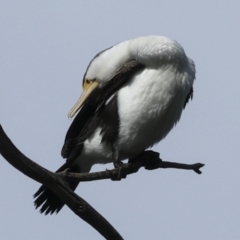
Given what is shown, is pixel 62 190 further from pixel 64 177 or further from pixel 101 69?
pixel 101 69

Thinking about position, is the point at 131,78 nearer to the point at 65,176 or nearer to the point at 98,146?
the point at 98,146

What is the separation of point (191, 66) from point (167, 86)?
35 centimetres

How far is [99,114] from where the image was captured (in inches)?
283

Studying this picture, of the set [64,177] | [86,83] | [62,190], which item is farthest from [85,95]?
[62,190]

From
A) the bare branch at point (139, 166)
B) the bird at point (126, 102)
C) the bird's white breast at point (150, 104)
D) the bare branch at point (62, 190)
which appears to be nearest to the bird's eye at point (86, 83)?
the bird at point (126, 102)

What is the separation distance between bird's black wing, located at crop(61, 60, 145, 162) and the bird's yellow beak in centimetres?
4

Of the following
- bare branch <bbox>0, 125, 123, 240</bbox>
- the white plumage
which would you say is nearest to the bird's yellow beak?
the white plumage

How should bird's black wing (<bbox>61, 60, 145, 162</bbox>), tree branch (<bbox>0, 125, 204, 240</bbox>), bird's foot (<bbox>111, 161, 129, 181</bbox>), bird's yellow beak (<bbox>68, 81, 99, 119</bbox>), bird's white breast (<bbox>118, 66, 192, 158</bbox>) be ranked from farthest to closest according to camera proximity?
1. bird's yellow beak (<bbox>68, 81, 99, 119</bbox>)
2. bird's black wing (<bbox>61, 60, 145, 162</bbox>)
3. bird's white breast (<bbox>118, 66, 192, 158</bbox>)
4. bird's foot (<bbox>111, 161, 129, 181</bbox>)
5. tree branch (<bbox>0, 125, 204, 240</bbox>)

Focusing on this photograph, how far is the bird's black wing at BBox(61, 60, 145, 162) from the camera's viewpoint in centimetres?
703

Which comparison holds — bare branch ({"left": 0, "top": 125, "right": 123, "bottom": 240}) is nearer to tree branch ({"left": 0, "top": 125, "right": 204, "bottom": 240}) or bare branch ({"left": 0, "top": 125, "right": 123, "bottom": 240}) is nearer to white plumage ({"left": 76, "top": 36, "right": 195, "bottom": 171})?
tree branch ({"left": 0, "top": 125, "right": 204, "bottom": 240})

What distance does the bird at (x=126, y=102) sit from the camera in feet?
22.5

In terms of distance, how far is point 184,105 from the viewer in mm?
7305

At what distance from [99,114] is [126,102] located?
34 centimetres

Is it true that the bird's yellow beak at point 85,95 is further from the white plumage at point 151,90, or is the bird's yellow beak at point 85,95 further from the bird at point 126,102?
the white plumage at point 151,90
